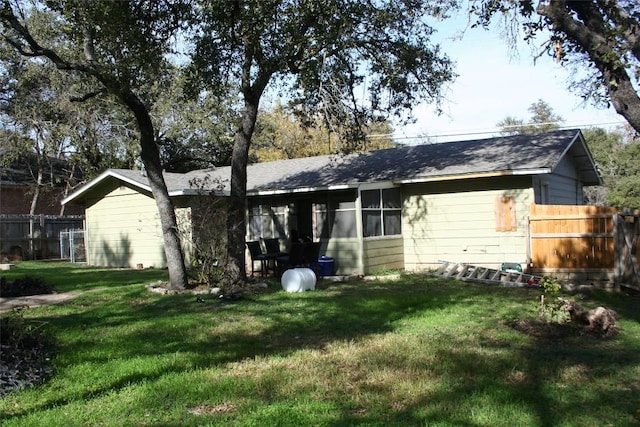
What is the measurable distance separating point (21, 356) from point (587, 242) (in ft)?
35.4

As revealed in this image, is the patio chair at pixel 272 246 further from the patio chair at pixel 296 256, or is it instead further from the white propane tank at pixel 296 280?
the white propane tank at pixel 296 280

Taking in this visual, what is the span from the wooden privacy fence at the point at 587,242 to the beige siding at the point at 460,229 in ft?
2.23

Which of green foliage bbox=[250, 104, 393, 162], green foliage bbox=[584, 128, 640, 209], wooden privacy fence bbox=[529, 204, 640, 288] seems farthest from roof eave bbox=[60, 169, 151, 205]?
green foliage bbox=[584, 128, 640, 209]

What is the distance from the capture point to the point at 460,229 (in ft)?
47.1

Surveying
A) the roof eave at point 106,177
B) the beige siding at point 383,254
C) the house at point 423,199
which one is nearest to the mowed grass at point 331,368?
the house at point 423,199

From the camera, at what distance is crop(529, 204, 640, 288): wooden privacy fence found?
11156 millimetres

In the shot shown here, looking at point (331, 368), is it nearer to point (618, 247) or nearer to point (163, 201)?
point (163, 201)

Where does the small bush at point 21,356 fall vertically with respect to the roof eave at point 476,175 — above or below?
below

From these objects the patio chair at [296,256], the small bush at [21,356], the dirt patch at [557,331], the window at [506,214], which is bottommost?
the dirt patch at [557,331]

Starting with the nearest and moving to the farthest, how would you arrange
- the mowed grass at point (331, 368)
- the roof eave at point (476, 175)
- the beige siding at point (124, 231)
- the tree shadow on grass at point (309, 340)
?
the mowed grass at point (331, 368) < the tree shadow on grass at point (309, 340) < the roof eave at point (476, 175) < the beige siding at point (124, 231)

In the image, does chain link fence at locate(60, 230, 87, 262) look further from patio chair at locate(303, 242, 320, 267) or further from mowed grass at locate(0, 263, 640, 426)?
mowed grass at locate(0, 263, 640, 426)

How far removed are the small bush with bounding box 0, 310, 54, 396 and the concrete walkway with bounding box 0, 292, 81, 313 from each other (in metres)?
3.70

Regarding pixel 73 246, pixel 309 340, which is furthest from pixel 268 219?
pixel 73 246

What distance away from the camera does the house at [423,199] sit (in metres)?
13.6
